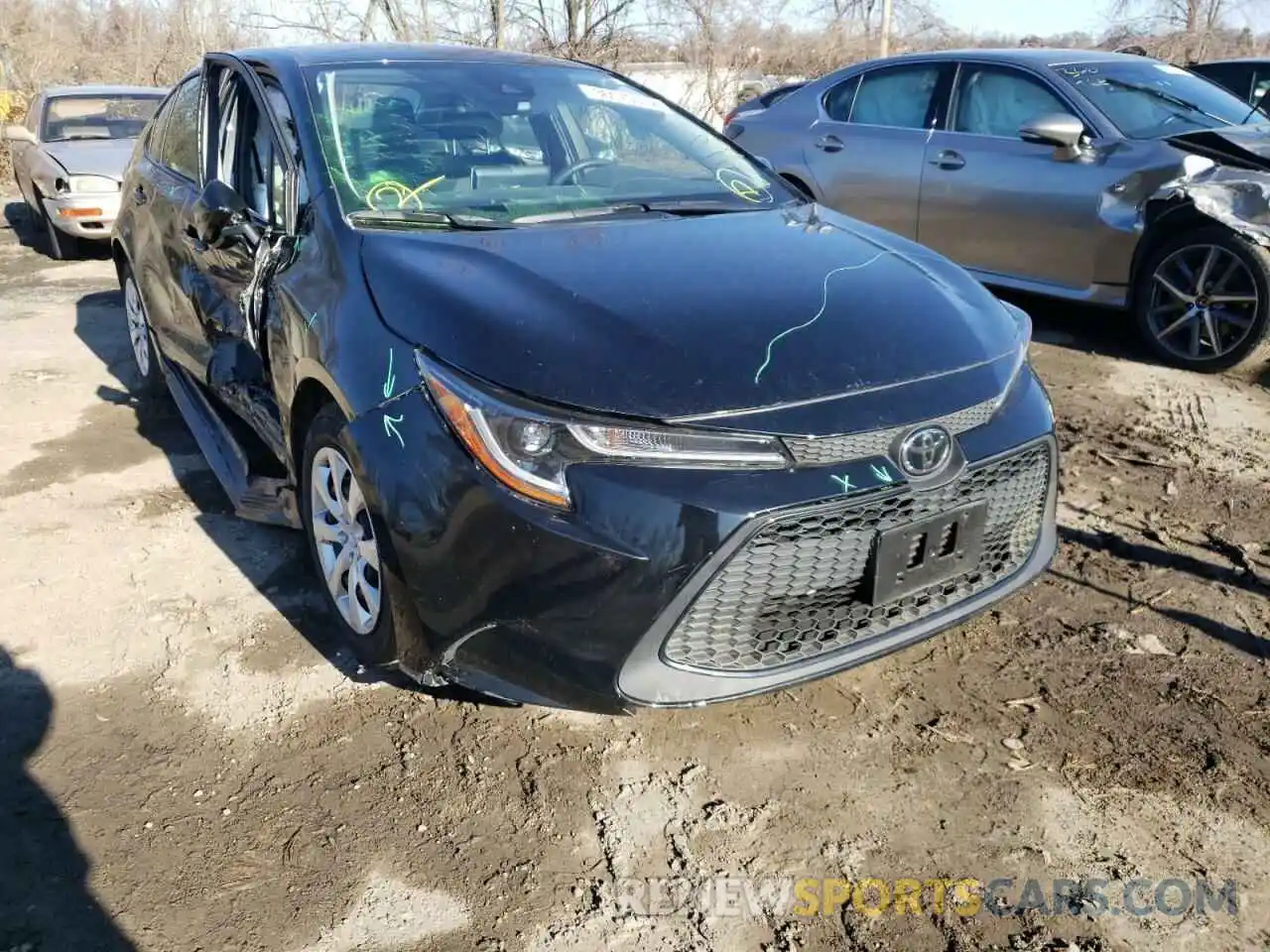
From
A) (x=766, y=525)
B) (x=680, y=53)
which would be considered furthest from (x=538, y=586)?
(x=680, y=53)

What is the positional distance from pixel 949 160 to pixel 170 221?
428 cm

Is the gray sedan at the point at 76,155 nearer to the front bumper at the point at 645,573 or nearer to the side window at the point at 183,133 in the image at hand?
the side window at the point at 183,133

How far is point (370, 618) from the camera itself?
2.78 meters

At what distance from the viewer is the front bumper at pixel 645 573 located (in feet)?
7.09

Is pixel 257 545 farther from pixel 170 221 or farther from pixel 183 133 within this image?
pixel 183 133

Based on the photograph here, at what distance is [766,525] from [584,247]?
41.4 inches

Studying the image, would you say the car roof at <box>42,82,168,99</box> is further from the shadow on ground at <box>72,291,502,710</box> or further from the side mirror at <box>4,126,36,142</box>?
the shadow on ground at <box>72,291,502,710</box>

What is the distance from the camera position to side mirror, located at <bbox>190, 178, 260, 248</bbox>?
10.8ft

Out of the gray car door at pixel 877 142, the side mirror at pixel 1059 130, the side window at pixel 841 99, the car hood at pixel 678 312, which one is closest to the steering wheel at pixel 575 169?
the car hood at pixel 678 312

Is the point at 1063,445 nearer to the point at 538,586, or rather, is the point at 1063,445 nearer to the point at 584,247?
the point at 584,247

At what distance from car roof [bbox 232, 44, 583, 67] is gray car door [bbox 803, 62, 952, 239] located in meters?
3.13

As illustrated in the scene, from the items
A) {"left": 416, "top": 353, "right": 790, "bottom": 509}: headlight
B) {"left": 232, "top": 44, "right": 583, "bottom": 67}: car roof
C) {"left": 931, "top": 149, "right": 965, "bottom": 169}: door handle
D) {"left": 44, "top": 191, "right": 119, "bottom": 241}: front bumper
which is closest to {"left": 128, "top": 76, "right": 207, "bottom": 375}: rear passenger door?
{"left": 232, "top": 44, "right": 583, "bottom": 67}: car roof

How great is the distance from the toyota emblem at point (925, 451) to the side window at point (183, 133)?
124 inches

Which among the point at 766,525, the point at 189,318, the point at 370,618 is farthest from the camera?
the point at 189,318
